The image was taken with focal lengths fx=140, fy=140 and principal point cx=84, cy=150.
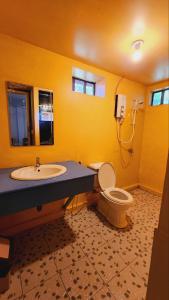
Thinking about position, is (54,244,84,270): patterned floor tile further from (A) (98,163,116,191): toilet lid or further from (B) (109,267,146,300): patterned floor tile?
(A) (98,163,116,191): toilet lid

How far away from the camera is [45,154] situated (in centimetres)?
182

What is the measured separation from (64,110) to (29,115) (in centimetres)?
47

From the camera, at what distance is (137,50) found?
1.55m

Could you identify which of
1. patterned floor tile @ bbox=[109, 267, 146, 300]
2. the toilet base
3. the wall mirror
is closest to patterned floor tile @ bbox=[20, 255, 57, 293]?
patterned floor tile @ bbox=[109, 267, 146, 300]

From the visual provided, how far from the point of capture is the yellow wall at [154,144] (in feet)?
8.43

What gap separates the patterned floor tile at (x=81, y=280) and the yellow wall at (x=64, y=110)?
117 cm

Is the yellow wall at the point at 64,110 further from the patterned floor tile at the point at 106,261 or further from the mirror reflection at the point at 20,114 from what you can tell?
the patterned floor tile at the point at 106,261

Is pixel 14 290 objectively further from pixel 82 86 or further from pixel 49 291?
pixel 82 86

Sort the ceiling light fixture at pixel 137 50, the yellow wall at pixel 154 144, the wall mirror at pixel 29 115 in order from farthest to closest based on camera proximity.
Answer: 1. the yellow wall at pixel 154 144
2. the wall mirror at pixel 29 115
3. the ceiling light fixture at pixel 137 50

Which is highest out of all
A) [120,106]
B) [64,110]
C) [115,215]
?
[120,106]

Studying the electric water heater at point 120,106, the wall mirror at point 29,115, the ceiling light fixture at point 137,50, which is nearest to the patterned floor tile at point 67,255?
the wall mirror at point 29,115

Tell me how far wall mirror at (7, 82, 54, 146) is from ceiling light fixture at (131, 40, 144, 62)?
1.05m

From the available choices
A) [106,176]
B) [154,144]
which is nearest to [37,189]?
[106,176]

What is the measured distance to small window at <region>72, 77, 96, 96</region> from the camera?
212 centimetres
